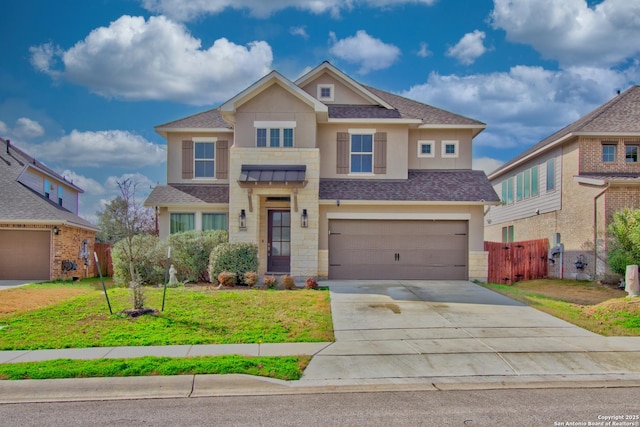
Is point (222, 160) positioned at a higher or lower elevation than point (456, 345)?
higher

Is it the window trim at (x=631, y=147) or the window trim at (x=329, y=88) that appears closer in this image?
the window trim at (x=631, y=147)

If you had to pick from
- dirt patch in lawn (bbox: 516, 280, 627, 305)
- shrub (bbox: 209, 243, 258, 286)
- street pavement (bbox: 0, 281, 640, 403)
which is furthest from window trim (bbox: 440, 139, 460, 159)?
street pavement (bbox: 0, 281, 640, 403)

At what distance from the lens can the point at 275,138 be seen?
1930cm

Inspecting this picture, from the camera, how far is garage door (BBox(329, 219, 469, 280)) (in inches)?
759

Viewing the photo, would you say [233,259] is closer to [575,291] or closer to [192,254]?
[192,254]

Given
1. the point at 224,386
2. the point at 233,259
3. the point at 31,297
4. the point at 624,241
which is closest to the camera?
the point at 224,386

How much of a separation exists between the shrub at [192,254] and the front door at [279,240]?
7.30 ft

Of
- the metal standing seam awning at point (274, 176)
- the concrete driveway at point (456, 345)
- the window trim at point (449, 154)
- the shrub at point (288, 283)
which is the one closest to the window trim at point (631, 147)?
the window trim at point (449, 154)

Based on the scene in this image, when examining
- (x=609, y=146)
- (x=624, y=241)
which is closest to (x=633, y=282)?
(x=624, y=241)

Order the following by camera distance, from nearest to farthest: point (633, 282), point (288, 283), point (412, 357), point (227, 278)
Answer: point (412, 357) → point (633, 282) → point (288, 283) → point (227, 278)

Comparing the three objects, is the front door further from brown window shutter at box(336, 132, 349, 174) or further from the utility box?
the utility box

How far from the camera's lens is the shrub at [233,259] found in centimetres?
1708

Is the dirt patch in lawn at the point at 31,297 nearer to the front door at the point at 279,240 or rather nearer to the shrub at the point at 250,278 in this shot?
the shrub at the point at 250,278

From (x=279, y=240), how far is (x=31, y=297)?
8.32 m
